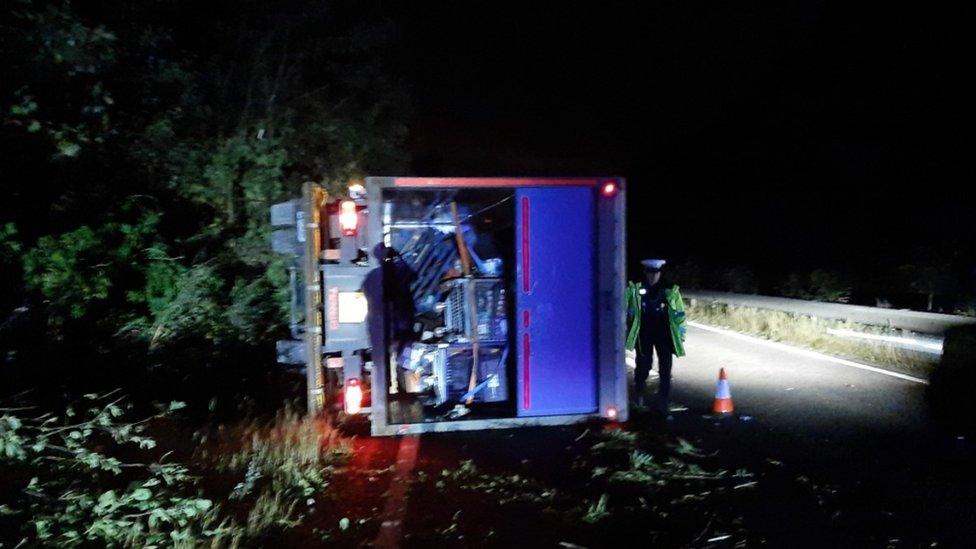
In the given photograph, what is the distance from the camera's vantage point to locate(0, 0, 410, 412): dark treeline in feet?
30.6

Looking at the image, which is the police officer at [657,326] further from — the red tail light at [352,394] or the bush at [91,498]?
the bush at [91,498]

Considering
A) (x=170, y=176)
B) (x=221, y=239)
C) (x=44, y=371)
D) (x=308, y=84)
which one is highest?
(x=308, y=84)

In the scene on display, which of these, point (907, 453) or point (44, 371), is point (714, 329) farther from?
point (44, 371)

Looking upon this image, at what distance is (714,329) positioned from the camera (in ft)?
60.1

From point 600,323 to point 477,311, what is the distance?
1536 mm

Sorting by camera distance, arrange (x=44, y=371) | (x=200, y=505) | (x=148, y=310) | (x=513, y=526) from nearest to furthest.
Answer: (x=200, y=505), (x=513, y=526), (x=44, y=371), (x=148, y=310)

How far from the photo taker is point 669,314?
354 inches

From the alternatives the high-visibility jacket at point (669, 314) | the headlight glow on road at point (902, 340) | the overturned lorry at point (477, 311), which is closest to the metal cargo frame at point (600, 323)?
the overturned lorry at point (477, 311)

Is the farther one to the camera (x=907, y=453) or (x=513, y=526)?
(x=907, y=453)

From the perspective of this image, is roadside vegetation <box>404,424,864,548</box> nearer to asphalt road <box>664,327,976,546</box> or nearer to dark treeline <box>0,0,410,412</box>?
asphalt road <box>664,327,976,546</box>

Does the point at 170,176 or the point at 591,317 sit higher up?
the point at 170,176

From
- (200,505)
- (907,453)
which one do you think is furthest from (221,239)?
(907,453)

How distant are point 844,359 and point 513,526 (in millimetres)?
9279

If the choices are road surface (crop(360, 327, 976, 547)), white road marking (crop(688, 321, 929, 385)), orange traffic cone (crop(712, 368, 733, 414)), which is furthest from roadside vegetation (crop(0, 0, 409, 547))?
white road marking (crop(688, 321, 929, 385))
